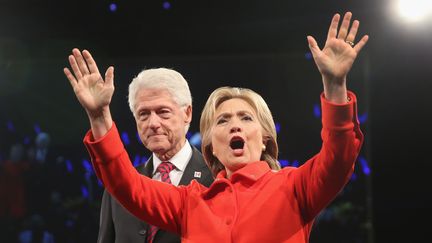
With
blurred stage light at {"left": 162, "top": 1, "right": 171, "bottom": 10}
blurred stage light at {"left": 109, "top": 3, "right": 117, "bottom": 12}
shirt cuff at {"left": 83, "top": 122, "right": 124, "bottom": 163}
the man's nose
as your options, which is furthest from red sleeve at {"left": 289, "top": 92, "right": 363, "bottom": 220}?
blurred stage light at {"left": 109, "top": 3, "right": 117, "bottom": 12}

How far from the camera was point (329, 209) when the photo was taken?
4.48 m

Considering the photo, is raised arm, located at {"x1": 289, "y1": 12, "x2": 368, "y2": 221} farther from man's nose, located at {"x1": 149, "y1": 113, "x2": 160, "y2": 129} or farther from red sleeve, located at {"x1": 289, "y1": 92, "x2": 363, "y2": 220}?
Answer: man's nose, located at {"x1": 149, "y1": 113, "x2": 160, "y2": 129}

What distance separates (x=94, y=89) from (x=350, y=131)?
618 millimetres

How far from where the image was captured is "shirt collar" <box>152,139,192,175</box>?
1980mm

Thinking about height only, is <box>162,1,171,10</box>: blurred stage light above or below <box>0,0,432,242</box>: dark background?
above

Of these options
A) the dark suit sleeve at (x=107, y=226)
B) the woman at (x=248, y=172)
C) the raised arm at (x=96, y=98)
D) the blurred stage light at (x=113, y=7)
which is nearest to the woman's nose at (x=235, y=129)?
the woman at (x=248, y=172)

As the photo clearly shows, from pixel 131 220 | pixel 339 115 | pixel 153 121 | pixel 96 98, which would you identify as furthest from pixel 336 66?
pixel 131 220

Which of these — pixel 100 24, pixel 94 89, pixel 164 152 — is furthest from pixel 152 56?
pixel 94 89

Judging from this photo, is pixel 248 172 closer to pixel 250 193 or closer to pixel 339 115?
pixel 250 193

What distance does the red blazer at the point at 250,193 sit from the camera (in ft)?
4.65
